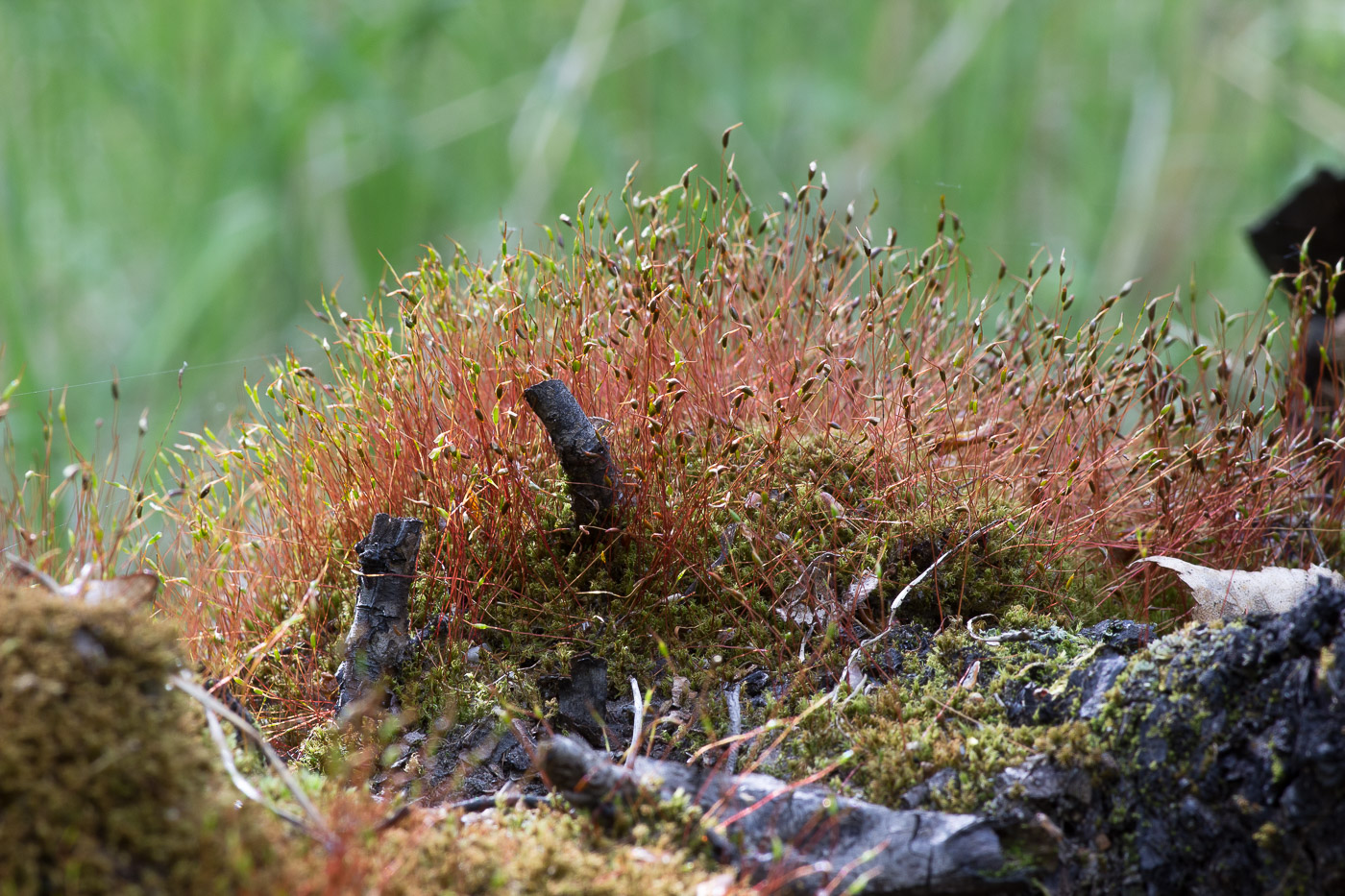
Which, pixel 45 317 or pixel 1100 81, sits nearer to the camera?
pixel 45 317

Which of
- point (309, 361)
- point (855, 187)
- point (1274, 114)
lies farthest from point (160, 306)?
point (1274, 114)

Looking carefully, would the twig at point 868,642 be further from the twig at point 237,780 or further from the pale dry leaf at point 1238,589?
the twig at point 237,780

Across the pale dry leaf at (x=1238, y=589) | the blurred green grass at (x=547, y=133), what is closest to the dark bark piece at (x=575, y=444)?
the pale dry leaf at (x=1238, y=589)

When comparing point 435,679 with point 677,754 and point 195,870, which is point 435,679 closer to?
point 677,754

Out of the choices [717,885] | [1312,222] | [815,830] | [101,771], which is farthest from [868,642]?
[1312,222]

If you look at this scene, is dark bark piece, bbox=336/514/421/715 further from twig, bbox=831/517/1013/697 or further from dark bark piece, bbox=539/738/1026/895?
twig, bbox=831/517/1013/697

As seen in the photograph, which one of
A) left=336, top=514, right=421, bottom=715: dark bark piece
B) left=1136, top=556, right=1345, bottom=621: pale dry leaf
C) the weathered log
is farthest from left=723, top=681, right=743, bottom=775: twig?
left=1136, top=556, right=1345, bottom=621: pale dry leaf

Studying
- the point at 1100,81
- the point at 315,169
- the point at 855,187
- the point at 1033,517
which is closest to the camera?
the point at 1033,517
